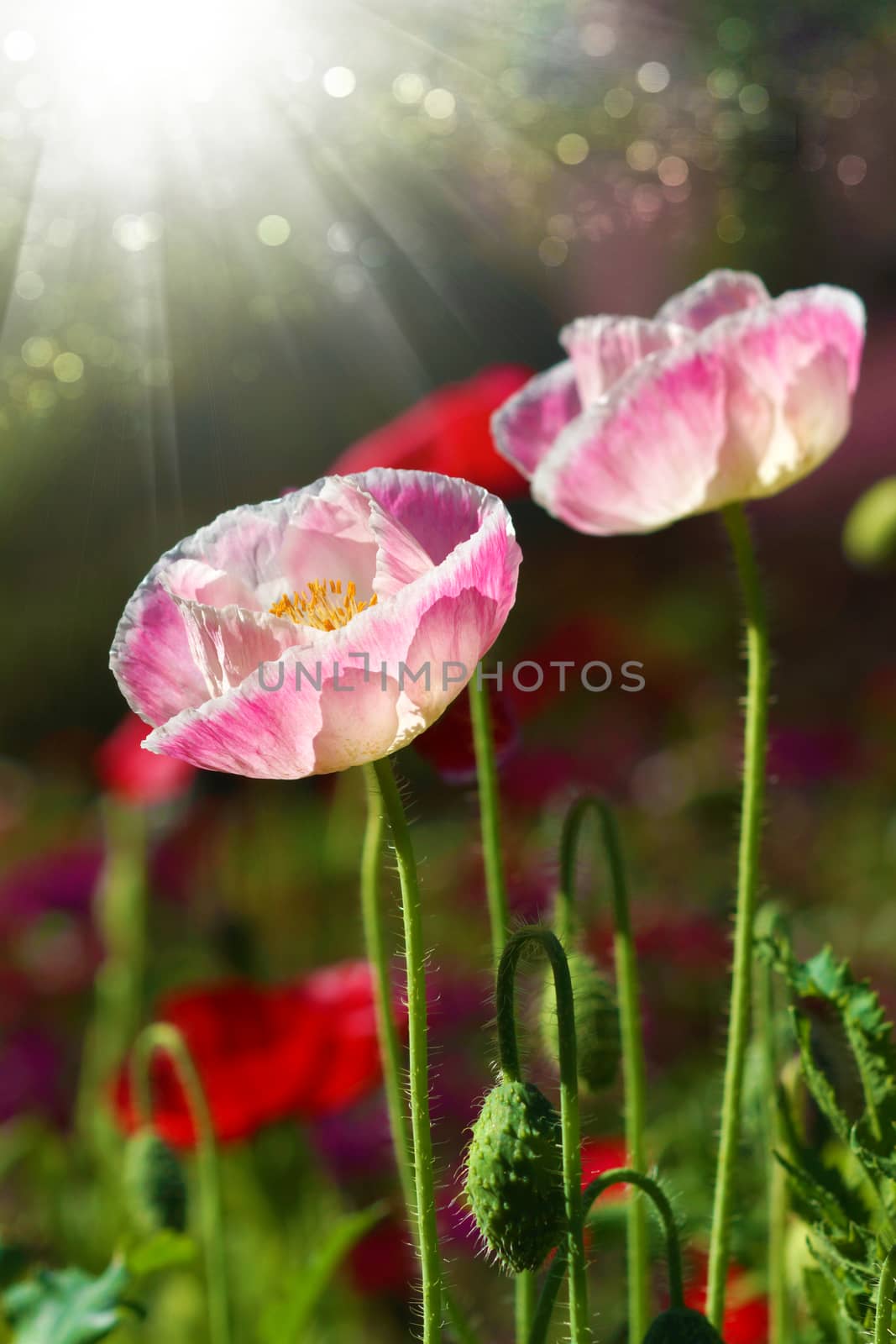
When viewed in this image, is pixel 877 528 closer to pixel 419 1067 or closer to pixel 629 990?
pixel 629 990

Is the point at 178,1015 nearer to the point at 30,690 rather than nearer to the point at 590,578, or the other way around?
the point at 590,578

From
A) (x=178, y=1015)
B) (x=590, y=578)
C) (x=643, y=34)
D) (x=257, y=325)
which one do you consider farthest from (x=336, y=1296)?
(x=590, y=578)

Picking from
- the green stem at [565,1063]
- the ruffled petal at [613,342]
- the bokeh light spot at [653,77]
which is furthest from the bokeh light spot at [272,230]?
the green stem at [565,1063]

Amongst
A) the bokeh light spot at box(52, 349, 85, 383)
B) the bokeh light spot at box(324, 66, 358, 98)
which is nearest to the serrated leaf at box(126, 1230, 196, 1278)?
the bokeh light spot at box(52, 349, 85, 383)

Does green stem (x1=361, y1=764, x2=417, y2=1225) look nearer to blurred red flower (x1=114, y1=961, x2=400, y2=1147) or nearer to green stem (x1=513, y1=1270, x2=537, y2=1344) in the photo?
green stem (x1=513, y1=1270, x2=537, y2=1344)

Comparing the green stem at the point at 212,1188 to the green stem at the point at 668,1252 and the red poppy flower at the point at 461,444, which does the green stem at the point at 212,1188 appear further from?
the red poppy flower at the point at 461,444

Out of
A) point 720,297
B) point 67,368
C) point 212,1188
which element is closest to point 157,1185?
point 212,1188
